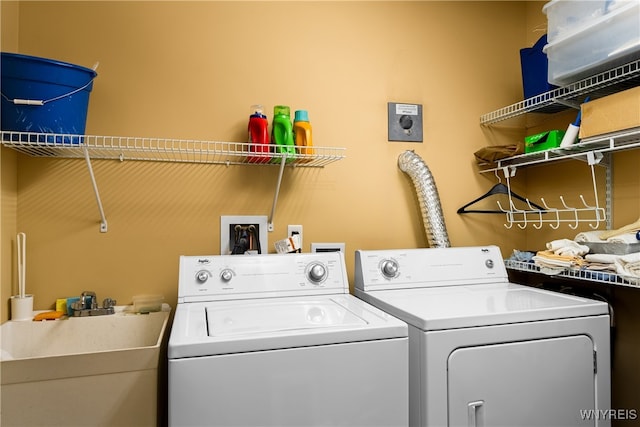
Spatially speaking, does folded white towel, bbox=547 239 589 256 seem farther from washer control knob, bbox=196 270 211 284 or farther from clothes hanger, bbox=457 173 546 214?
washer control knob, bbox=196 270 211 284

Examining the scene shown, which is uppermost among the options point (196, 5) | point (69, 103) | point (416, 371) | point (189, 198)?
point (196, 5)

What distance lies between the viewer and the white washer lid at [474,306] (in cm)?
138

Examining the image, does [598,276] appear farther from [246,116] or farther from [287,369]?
[246,116]

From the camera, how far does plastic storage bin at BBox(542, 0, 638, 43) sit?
5.12 ft

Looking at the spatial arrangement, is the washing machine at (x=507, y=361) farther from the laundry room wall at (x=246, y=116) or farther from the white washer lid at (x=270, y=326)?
the laundry room wall at (x=246, y=116)

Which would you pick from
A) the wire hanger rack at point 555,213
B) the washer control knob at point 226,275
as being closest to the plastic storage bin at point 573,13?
the wire hanger rack at point 555,213

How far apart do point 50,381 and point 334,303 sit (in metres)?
0.98

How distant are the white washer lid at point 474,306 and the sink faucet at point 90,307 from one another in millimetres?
1109

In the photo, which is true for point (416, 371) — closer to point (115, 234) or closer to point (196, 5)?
point (115, 234)

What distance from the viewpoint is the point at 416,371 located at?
135 cm

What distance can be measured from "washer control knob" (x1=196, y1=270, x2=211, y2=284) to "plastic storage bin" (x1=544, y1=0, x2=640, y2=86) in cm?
170

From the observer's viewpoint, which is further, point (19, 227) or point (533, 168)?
point (533, 168)

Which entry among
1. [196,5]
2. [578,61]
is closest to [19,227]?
[196,5]

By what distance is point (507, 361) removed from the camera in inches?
55.0
